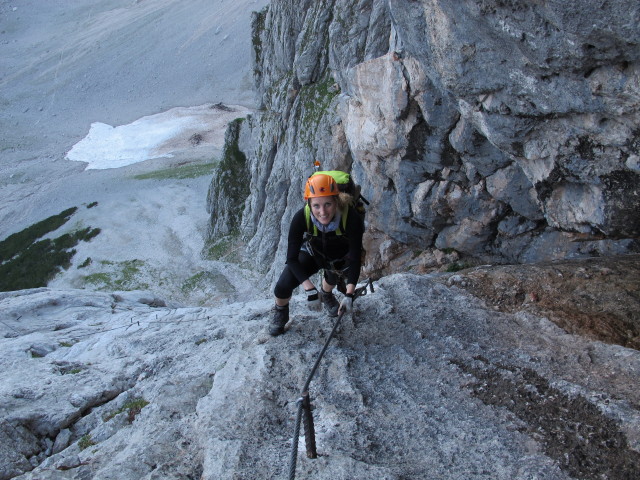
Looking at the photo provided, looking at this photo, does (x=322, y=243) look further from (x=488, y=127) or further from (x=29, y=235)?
(x=29, y=235)

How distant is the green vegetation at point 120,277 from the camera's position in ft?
144

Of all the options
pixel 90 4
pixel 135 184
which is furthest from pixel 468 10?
pixel 90 4

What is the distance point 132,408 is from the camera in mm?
8188

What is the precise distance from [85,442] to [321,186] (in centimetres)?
604

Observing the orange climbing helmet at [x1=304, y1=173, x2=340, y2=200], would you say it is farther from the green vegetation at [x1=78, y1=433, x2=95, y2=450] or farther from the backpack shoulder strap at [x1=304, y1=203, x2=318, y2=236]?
the green vegetation at [x1=78, y1=433, x2=95, y2=450]

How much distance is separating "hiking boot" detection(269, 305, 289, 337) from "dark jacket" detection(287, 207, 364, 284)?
995 millimetres

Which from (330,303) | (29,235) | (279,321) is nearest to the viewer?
(279,321)

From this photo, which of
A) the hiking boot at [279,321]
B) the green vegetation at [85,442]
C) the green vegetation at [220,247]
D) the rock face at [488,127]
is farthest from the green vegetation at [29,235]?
the hiking boot at [279,321]

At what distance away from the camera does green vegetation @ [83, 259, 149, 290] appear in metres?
43.8

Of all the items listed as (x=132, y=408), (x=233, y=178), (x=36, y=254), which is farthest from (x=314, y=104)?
(x=36, y=254)

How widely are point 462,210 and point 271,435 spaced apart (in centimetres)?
1347

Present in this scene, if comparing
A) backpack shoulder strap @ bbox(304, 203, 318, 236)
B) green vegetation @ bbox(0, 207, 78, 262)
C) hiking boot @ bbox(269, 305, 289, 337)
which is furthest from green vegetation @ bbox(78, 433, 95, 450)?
green vegetation @ bbox(0, 207, 78, 262)

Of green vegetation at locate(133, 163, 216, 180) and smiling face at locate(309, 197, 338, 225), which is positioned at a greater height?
smiling face at locate(309, 197, 338, 225)

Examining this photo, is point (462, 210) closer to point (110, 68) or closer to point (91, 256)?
point (91, 256)
